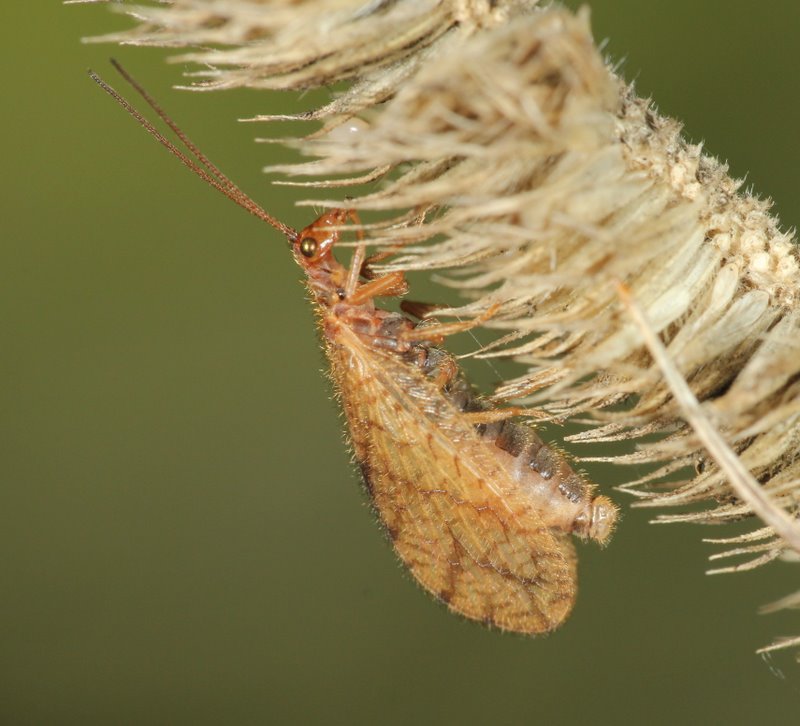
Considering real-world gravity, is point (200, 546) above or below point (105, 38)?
above

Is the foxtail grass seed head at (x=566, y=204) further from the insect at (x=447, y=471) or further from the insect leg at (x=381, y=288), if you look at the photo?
the insect leg at (x=381, y=288)

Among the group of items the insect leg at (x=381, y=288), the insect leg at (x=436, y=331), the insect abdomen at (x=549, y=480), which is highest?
the insect leg at (x=381, y=288)

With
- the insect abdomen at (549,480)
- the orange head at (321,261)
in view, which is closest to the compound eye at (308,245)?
the orange head at (321,261)

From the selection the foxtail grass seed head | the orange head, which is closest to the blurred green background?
the orange head

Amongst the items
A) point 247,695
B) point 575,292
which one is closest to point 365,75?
point 575,292

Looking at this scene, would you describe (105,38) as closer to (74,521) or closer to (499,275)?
(499,275)
